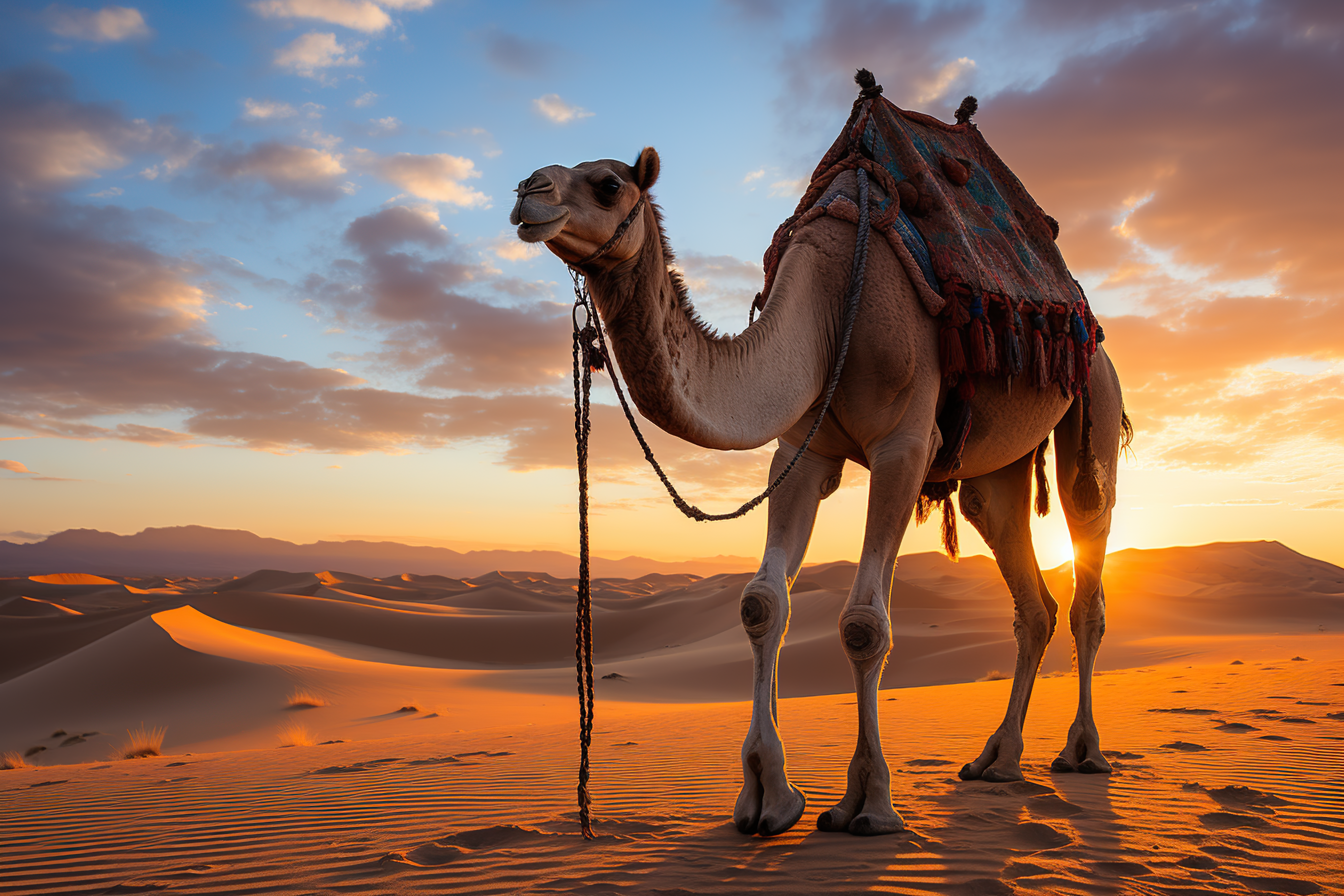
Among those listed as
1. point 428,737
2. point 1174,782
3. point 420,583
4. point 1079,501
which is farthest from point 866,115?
point 420,583

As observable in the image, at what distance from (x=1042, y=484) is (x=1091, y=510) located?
1.31 feet

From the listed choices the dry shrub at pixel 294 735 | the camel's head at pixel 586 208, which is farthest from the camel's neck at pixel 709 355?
the dry shrub at pixel 294 735

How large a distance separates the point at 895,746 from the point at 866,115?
509cm

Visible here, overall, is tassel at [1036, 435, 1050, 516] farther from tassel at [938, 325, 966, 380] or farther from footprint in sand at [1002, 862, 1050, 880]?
footprint in sand at [1002, 862, 1050, 880]

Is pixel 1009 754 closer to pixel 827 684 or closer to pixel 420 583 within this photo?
pixel 827 684

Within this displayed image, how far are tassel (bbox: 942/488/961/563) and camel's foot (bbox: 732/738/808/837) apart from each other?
2.98 m

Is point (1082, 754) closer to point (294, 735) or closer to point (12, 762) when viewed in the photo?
point (294, 735)

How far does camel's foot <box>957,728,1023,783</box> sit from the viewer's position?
202 inches

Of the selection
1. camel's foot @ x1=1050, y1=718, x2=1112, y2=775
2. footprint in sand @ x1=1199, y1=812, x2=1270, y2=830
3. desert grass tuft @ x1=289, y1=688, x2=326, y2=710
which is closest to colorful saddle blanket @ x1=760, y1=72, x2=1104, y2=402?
camel's foot @ x1=1050, y1=718, x2=1112, y2=775

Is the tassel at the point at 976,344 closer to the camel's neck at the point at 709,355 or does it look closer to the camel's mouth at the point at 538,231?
the camel's neck at the point at 709,355

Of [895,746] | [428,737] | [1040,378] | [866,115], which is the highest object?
[866,115]

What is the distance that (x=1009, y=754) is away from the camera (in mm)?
5230

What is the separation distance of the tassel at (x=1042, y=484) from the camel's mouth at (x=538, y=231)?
4.89m

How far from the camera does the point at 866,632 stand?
4.03m
